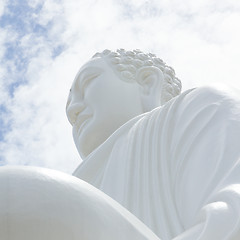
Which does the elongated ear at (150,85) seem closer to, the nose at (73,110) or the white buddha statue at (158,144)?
the white buddha statue at (158,144)

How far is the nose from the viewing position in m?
5.67

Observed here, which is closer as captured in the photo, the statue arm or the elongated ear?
the statue arm

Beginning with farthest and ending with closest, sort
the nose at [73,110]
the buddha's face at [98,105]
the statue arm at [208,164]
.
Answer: the nose at [73,110] → the buddha's face at [98,105] → the statue arm at [208,164]

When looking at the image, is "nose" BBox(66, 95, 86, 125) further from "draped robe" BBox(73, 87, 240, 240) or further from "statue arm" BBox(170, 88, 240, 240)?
"statue arm" BBox(170, 88, 240, 240)

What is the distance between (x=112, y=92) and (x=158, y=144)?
1190 mm

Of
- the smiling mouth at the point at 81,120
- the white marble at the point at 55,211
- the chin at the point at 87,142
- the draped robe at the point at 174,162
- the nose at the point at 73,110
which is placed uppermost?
the nose at the point at 73,110

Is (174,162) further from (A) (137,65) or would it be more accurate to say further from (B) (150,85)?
(A) (137,65)

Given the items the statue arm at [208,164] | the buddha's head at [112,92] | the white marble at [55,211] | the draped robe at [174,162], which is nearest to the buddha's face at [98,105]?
the buddha's head at [112,92]

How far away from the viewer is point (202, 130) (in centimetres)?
406

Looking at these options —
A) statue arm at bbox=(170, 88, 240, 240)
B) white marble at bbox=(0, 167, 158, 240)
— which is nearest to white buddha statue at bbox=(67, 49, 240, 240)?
statue arm at bbox=(170, 88, 240, 240)

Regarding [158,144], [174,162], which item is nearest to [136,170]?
[158,144]

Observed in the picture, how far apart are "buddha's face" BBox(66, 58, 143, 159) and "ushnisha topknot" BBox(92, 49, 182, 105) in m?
0.07

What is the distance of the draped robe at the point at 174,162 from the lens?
11.8 feet

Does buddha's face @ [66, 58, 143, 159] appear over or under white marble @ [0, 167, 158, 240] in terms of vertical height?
over
